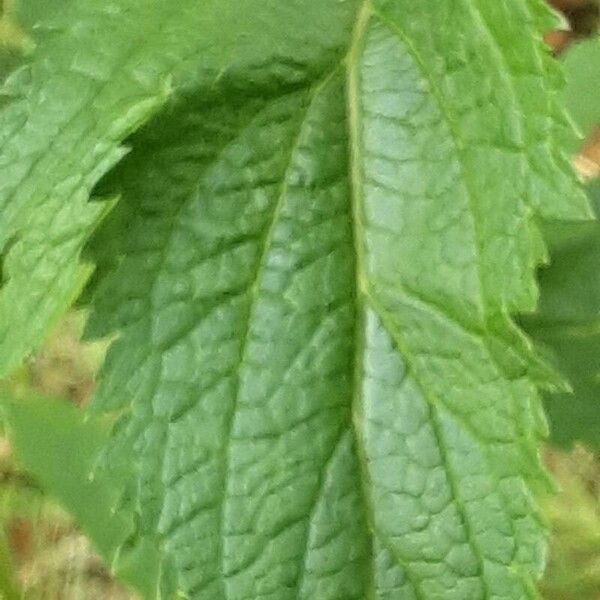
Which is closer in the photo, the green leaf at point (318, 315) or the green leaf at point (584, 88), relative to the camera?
the green leaf at point (318, 315)

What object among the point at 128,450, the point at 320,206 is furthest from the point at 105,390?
the point at 320,206

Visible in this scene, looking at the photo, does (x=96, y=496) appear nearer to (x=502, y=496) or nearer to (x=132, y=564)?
(x=132, y=564)

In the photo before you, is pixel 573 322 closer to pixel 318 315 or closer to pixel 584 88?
pixel 584 88

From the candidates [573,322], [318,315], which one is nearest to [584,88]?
[573,322]

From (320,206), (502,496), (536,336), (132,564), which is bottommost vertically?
(132,564)

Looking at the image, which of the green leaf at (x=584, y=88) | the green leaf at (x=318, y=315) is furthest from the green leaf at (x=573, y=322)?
the green leaf at (x=318, y=315)

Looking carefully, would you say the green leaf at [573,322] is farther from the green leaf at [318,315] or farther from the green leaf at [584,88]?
the green leaf at [318,315]
